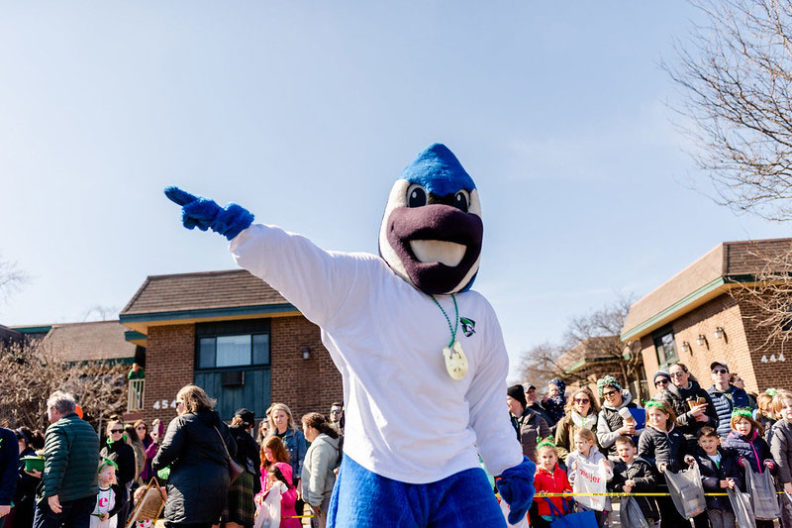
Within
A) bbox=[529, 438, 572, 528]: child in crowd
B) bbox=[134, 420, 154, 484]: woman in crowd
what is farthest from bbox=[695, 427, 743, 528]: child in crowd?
bbox=[134, 420, 154, 484]: woman in crowd

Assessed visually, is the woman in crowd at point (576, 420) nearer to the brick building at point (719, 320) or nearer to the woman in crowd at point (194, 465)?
the woman in crowd at point (194, 465)

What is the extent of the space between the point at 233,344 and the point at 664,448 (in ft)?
45.7

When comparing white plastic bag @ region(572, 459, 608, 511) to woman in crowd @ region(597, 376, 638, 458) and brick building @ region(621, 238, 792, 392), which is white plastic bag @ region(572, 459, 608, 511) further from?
brick building @ region(621, 238, 792, 392)

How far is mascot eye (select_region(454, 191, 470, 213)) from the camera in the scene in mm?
2973

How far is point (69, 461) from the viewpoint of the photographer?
5703 mm

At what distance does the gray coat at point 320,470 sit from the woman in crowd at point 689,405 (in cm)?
371

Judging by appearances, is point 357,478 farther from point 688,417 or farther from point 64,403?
point 688,417

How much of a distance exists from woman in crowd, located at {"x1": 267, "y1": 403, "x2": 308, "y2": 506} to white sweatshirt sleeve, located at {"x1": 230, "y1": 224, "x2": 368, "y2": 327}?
5.57m

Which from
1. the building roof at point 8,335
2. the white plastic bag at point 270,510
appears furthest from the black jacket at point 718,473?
the building roof at point 8,335

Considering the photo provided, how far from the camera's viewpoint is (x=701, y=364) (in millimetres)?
19828

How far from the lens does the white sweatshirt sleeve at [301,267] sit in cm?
234

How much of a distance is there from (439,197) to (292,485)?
481 centimetres

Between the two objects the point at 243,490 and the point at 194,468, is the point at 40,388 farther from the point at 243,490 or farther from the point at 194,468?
the point at 194,468

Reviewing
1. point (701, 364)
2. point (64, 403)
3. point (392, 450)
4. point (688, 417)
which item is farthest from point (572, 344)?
point (392, 450)
